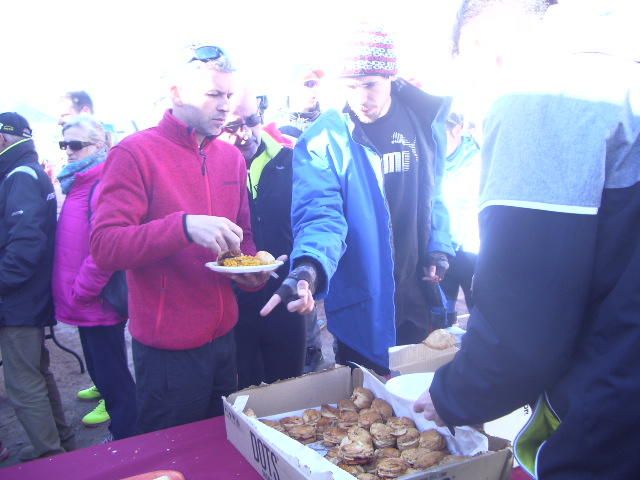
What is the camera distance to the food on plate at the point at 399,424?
4.58 feet

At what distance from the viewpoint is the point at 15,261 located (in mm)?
2814

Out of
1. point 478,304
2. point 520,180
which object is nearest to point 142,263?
point 478,304

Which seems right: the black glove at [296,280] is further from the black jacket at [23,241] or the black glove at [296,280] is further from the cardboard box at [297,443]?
the black jacket at [23,241]

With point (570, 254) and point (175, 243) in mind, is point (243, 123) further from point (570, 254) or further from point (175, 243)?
point (570, 254)

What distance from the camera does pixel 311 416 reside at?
1.53m

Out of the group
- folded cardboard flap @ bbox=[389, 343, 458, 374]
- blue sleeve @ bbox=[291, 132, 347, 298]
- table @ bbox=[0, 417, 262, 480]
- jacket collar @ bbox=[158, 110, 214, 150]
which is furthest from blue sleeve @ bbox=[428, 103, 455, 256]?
table @ bbox=[0, 417, 262, 480]

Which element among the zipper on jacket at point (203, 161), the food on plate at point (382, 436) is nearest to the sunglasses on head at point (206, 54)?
the zipper on jacket at point (203, 161)

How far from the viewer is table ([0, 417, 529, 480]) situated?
1312 mm

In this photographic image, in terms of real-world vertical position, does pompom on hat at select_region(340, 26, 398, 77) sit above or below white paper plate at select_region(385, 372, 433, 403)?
above

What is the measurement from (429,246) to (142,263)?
1323mm

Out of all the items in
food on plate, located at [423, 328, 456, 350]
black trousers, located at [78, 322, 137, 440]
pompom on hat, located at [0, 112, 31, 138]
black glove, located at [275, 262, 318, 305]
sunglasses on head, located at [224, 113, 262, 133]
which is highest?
pompom on hat, located at [0, 112, 31, 138]

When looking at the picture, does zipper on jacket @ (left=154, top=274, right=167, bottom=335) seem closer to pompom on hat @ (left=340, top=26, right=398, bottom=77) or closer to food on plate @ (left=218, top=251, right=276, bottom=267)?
food on plate @ (left=218, top=251, right=276, bottom=267)

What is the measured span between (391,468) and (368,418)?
242 millimetres

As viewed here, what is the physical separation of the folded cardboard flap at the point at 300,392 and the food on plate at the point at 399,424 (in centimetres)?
25
